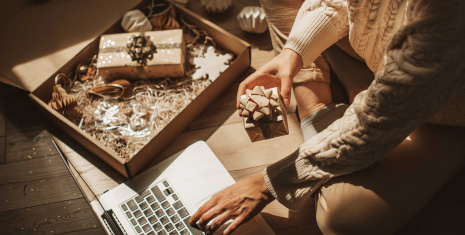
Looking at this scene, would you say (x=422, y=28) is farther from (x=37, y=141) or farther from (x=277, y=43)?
(x=37, y=141)

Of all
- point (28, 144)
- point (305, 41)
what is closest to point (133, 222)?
point (28, 144)

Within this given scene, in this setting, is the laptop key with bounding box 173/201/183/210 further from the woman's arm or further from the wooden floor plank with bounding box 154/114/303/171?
the woman's arm

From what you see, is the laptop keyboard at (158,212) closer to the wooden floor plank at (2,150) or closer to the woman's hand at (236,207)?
the woman's hand at (236,207)

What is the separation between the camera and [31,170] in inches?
42.1

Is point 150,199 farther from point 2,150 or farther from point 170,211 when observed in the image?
point 2,150

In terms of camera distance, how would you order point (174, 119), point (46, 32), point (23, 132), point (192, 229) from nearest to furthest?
point (192, 229) < point (174, 119) < point (23, 132) < point (46, 32)

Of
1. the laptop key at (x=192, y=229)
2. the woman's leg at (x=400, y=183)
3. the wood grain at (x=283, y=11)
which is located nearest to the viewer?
the woman's leg at (x=400, y=183)

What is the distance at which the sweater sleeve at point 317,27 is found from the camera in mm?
835

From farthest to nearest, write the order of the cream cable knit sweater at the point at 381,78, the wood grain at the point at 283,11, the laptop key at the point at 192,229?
the wood grain at the point at 283,11 < the laptop key at the point at 192,229 < the cream cable knit sweater at the point at 381,78

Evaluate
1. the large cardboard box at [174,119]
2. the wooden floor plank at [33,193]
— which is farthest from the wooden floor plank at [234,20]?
the wooden floor plank at [33,193]

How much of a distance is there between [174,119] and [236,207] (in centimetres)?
34

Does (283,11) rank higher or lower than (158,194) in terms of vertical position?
higher

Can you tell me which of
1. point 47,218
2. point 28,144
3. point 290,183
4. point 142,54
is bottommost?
point 47,218

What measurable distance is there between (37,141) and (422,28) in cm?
115
